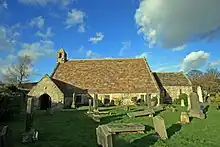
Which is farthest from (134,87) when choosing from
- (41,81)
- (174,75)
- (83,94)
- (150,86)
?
(41,81)

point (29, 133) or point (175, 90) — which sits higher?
point (175, 90)

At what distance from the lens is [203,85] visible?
4975 cm

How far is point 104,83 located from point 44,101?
404 inches

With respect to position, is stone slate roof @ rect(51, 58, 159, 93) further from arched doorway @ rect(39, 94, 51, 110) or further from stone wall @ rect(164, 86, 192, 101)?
stone wall @ rect(164, 86, 192, 101)

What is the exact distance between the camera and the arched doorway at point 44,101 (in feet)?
123

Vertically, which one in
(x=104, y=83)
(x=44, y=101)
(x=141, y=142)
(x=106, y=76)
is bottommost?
(x=141, y=142)

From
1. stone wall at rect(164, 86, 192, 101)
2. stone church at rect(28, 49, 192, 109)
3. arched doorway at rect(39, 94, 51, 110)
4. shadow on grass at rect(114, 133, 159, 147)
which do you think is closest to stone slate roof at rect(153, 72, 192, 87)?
stone church at rect(28, 49, 192, 109)

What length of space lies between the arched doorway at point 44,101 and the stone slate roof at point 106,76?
3.11m

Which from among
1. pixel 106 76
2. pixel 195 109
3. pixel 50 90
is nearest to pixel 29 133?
pixel 195 109

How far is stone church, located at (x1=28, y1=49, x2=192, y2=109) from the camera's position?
3716 cm

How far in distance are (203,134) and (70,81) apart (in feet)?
106

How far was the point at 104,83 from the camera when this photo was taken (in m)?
41.5

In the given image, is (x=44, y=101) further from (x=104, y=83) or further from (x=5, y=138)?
(x=5, y=138)

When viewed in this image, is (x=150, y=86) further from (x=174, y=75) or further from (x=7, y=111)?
(x=7, y=111)
